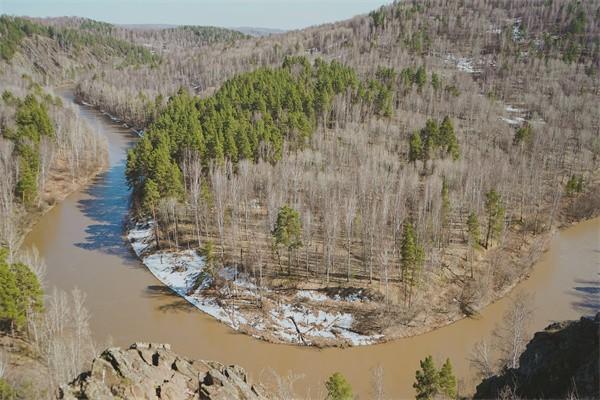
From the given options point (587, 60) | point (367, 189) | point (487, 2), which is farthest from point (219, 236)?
point (487, 2)

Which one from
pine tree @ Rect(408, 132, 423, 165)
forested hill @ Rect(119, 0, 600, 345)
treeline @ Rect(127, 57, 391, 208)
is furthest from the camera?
pine tree @ Rect(408, 132, 423, 165)

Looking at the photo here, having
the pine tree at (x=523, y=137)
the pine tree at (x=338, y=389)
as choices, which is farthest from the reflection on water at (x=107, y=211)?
the pine tree at (x=523, y=137)

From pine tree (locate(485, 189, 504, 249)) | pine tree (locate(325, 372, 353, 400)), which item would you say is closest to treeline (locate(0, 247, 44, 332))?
pine tree (locate(325, 372, 353, 400))

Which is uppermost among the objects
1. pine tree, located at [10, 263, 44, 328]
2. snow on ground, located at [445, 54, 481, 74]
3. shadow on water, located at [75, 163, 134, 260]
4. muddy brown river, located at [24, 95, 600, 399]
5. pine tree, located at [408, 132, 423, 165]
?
snow on ground, located at [445, 54, 481, 74]

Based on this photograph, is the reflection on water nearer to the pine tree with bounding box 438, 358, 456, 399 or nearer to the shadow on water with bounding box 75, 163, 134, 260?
the shadow on water with bounding box 75, 163, 134, 260

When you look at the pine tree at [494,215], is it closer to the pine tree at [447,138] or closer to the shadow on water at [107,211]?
the pine tree at [447,138]
